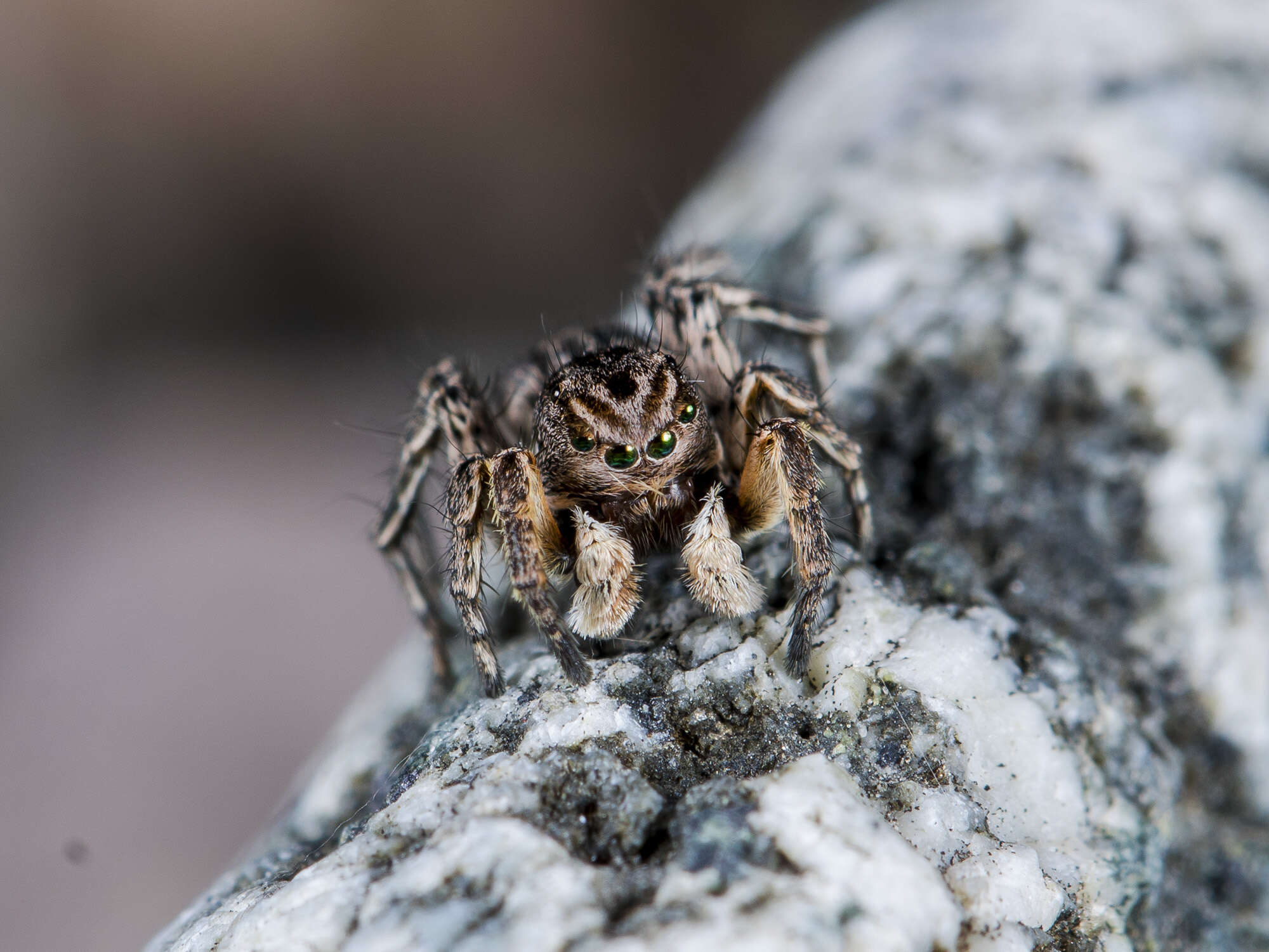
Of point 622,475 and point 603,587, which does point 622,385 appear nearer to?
point 622,475

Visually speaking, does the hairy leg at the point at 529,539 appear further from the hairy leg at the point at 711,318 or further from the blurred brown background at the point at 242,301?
the blurred brown background at the point at 242,301

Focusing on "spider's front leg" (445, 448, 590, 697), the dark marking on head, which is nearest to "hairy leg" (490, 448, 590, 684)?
"spider's front leg" (445, 448, 590, 697)

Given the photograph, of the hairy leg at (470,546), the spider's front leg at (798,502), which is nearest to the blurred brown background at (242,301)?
the hairy leg at (470,546)

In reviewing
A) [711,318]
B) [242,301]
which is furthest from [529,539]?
[242,301]

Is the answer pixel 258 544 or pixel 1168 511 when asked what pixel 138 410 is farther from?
pixel 1168 511

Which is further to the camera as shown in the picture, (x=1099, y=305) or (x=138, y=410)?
(x=138, y=410)

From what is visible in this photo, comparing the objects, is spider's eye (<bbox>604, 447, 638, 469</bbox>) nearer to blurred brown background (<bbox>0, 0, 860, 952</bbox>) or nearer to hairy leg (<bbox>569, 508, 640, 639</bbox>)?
hairy leg (<bbox>569, 508, 640, 639</bbox>)

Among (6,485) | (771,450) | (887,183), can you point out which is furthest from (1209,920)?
(6,485)
